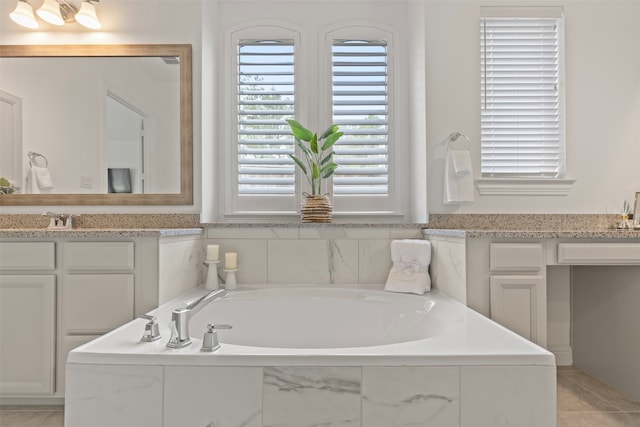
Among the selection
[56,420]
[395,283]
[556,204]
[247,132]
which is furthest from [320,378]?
[556,204]

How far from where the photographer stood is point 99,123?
2.40 metres

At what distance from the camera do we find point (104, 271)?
1.83 m

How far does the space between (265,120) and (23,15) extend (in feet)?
5.07

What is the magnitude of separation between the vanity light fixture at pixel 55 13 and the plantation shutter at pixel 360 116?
1.52 meters

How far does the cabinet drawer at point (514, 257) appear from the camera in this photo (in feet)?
5.84

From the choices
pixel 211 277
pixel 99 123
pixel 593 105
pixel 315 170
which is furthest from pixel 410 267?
pixel 99 123

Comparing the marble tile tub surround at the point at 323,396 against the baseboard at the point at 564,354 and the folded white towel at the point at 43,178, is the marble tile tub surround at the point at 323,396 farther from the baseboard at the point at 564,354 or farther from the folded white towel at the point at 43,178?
the folded white towel at the point at 43,178

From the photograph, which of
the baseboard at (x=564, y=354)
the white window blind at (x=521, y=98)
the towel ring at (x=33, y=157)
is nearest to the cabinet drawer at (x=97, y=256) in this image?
the towel ring at (x=33, y=157)

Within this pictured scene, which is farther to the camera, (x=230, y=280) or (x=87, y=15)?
(x=87, y=15)

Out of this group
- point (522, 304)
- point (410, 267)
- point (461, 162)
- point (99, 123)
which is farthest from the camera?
point (99, 123)

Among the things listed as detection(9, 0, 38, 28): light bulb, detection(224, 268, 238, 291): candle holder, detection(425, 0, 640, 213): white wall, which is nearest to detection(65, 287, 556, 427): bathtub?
Answer: detection(224, 268, 238, 291): candle holder

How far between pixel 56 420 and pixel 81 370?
39.4 inches

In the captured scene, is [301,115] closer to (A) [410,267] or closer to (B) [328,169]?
(B) [328,169]

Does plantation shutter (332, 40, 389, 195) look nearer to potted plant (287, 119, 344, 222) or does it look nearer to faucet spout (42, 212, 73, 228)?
potted plant (287, 119, 344, 222)
